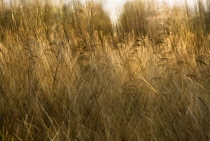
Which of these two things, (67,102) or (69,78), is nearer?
(67,102)

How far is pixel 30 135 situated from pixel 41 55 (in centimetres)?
131

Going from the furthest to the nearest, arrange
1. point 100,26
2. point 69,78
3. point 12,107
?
1. point 100,26
2. point 69,78
3. point 12,107

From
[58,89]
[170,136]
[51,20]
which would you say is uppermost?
[51,20]

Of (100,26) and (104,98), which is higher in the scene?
(100,26)

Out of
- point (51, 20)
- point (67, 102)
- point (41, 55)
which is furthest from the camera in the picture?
point (51, 20)

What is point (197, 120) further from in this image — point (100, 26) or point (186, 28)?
point (100, 26)

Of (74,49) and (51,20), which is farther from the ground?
(51,20)

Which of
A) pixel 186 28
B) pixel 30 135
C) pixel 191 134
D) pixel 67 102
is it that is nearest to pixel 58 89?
pixel 67 102

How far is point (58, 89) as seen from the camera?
2.32 m

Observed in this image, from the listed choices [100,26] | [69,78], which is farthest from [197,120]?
[100,26]

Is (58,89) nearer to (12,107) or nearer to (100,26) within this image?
(12,107)

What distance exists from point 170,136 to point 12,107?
3.64 ft

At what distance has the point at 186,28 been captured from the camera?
560cm

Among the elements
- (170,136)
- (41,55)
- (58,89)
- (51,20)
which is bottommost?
(170,136)
